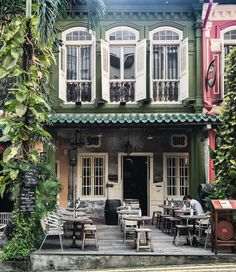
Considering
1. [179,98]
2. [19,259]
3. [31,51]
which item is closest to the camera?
[19,259]

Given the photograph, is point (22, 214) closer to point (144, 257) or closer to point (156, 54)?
point (144, 257)

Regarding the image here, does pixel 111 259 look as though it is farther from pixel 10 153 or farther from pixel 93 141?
pixel 93 141

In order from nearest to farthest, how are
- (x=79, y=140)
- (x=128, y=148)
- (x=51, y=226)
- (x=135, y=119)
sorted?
1. (x=51, y=226)
2. (x=135, y=119)
3. (x=128, y=148)
4. (x=79, y=140)

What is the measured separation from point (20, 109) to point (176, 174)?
8720mm

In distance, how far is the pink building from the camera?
52.5 feet

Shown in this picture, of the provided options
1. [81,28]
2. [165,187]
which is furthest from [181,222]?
[81,28]

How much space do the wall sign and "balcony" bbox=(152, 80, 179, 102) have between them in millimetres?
1091

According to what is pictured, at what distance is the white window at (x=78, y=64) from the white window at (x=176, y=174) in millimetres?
3634

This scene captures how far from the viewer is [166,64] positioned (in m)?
16.6

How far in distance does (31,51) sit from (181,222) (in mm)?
5886

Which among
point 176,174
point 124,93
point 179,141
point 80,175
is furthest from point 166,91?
point 80,175

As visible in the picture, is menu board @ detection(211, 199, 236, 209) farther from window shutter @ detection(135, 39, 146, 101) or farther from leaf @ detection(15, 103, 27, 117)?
window shutter @ detection(135, 39, 146, 101)

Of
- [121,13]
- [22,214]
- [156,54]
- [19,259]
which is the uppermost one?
[121,13]

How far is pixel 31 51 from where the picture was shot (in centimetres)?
1040
